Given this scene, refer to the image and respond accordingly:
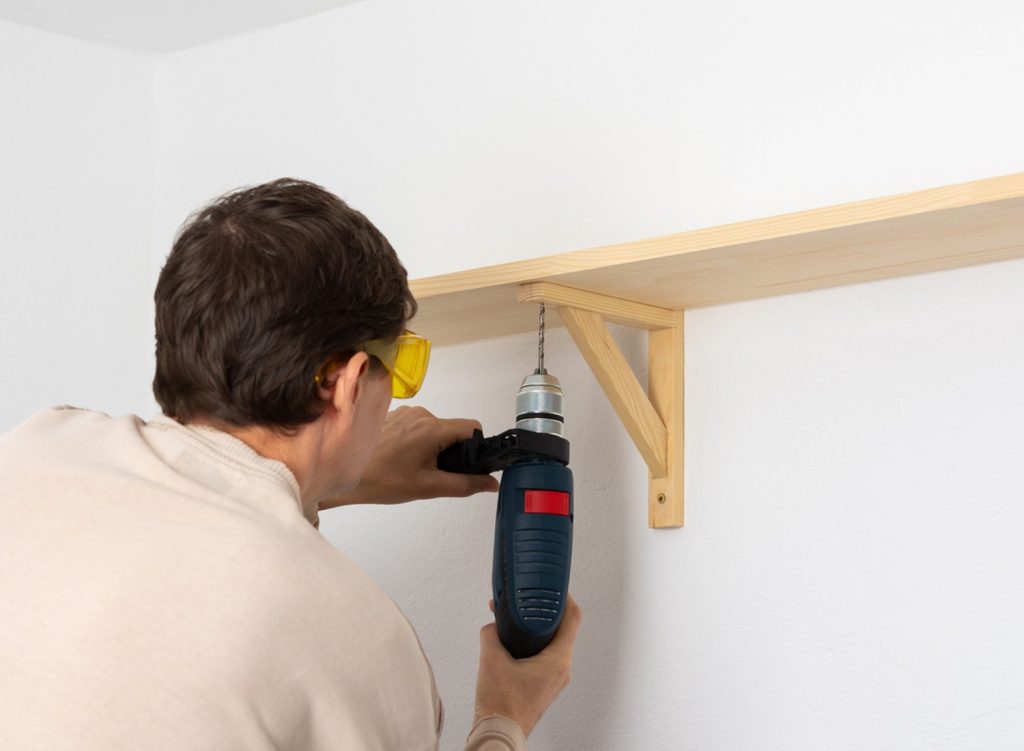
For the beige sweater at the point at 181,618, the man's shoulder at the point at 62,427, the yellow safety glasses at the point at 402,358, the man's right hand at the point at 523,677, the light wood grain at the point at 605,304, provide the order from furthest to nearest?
the light wood grain at the point at 605,304
the man's right hand at the point at 523,677
the yellow safety glasses at the point at 402,358
the man's shoulder at the point at 62,427
the beige sweater at the point at 181,618

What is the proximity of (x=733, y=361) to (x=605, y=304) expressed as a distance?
179mm

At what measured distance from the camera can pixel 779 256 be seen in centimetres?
128

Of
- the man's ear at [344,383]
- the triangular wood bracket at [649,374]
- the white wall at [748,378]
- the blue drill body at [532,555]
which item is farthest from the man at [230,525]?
the white wall at [748,378]

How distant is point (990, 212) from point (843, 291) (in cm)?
29

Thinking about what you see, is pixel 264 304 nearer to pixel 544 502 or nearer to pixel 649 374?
pixel 544 502

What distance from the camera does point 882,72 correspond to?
142 cm

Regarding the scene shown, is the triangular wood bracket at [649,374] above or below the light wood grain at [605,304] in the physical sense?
below

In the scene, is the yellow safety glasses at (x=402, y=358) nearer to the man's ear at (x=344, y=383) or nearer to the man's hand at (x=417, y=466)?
the man's ear at (x=344, y=383)

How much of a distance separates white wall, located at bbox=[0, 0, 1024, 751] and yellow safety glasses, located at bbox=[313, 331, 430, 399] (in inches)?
17.5

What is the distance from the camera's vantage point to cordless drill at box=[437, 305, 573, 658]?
1.31m

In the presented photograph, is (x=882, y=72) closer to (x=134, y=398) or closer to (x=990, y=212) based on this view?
(x=990, y=212)

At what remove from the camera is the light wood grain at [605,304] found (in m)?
1.37

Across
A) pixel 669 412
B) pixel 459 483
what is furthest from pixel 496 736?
pixel 669 412

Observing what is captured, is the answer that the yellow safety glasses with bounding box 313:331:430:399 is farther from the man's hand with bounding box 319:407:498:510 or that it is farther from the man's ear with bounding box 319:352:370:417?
the man's hand with bounding box 319:407:498:510
